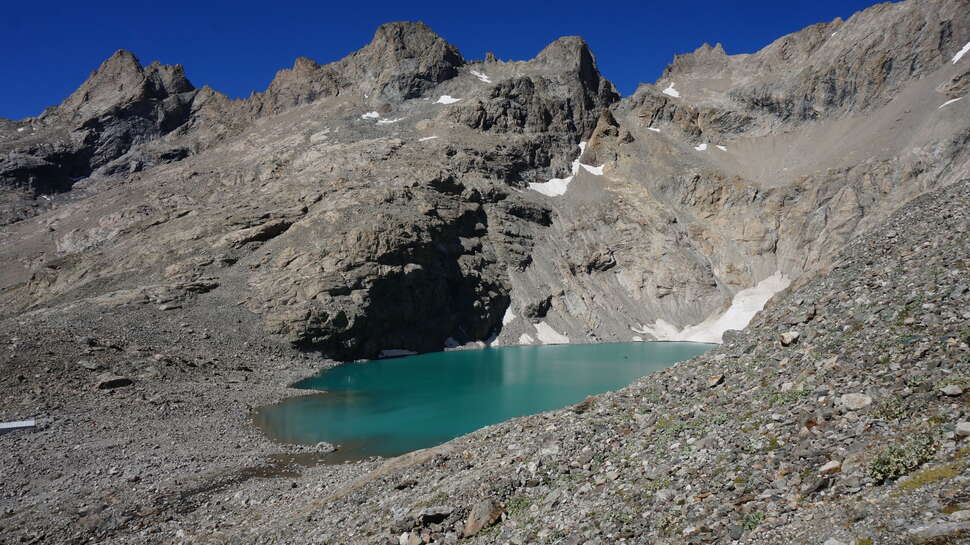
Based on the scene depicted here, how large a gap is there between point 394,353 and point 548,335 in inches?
892

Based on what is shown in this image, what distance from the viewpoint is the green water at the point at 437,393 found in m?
30.9

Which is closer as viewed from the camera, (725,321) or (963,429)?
(963,429)

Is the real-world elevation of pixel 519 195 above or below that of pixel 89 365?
above

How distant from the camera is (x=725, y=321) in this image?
80.2m

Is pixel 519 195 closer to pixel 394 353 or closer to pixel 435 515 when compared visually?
pixel 394 353

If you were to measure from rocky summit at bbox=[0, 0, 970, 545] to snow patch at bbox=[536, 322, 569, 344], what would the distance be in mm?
325

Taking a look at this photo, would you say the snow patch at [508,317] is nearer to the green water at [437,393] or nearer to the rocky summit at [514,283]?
the rocky summit at [514,283]

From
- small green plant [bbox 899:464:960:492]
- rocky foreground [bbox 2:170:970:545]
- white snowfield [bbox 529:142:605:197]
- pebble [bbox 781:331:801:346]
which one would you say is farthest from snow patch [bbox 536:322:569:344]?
small green plant [bbox 899:464:960:492]

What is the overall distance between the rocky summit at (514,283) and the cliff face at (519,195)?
1.71 feet

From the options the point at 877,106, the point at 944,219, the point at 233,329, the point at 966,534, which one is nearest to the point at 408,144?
the point at 233,329

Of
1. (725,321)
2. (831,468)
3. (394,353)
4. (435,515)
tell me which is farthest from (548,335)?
(831,468)

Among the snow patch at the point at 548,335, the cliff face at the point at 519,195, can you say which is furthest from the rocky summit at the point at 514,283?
the cliff face at the point at 519,195

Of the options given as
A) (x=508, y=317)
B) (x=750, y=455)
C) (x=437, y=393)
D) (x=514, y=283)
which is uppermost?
(x=514, y=283)

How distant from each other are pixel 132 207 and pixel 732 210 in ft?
337
